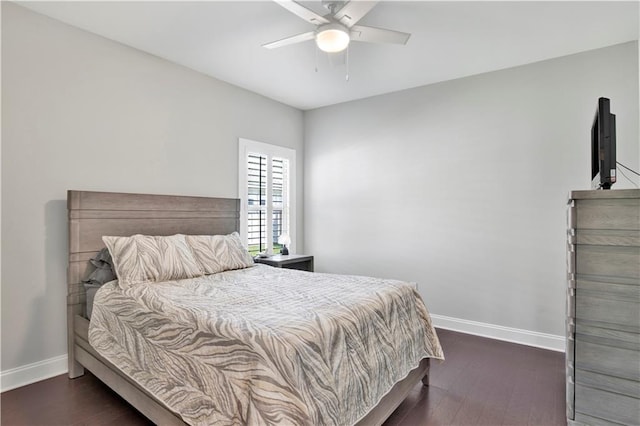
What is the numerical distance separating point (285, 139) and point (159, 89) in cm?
177

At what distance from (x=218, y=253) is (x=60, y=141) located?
1.49 m

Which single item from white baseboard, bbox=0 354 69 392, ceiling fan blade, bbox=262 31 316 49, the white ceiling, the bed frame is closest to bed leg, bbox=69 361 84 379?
the bed frame

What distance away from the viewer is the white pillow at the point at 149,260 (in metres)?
2.48

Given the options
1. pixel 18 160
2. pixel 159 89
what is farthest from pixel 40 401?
pixel 159 89

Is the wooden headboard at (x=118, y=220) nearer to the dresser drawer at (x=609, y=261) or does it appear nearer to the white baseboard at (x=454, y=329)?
the white baseboard at (x=454, y=329)

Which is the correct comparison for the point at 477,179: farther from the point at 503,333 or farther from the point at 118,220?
the point at 118,220

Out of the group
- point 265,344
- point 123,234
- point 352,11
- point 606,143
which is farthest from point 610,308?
point 123,234

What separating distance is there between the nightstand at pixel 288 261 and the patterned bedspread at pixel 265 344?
1254 mm

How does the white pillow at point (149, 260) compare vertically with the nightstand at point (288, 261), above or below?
above

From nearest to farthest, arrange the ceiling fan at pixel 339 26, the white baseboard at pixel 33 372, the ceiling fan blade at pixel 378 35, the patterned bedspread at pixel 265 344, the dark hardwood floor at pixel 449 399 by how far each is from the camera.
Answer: the patterned bedspread at pixel 265 344 → the ceiling fan at pixel 339 26 → the dark hardwood floor at pixel 449 399 → the ceiling fan blade at pixel 378 35 → the white baseboard at pixel 33 372

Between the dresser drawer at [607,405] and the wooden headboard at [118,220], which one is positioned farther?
the wooden headboard at [118,220]

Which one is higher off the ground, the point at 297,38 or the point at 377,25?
the point at 377,25

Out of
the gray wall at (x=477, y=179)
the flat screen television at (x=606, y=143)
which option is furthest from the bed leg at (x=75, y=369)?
the flat screen television at (x=606, y=143)

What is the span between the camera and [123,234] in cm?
291
